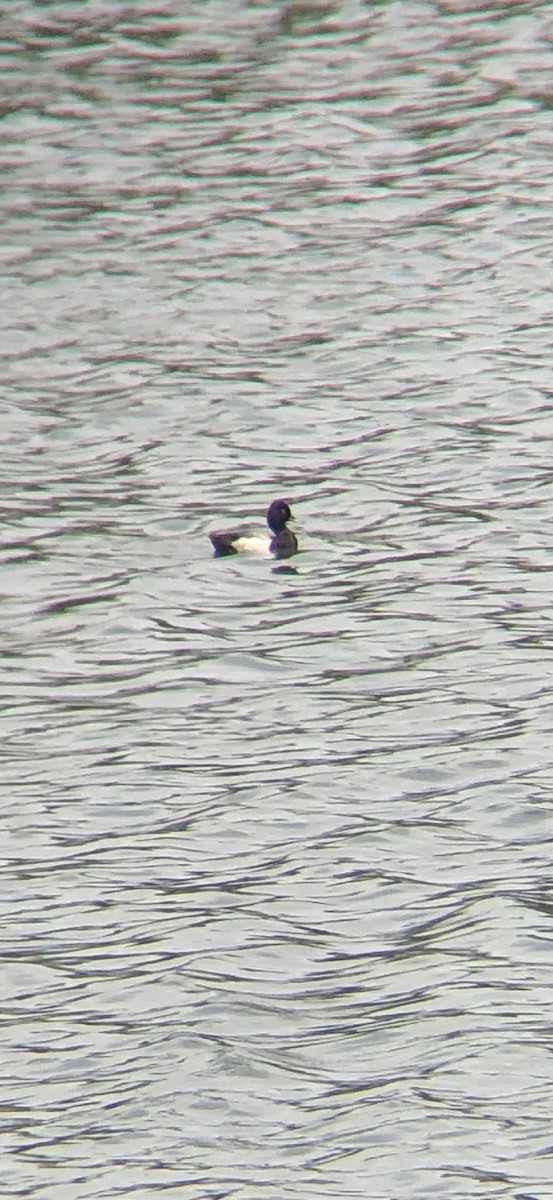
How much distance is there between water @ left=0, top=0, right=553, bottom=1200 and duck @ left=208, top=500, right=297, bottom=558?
168 mm

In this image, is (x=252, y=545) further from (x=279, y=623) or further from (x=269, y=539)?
(x=279, y=623)

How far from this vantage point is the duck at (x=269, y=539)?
16.3 metres

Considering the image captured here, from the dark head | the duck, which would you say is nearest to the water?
the duck

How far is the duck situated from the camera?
16312 millimetres

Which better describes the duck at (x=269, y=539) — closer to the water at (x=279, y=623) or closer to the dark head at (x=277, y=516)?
the dark head at (x=277, y=516)

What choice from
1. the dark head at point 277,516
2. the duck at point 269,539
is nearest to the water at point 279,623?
the duck at point 269,539

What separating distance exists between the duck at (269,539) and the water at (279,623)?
17cm

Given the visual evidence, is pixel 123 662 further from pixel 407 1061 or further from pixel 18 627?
pixel 407 1061

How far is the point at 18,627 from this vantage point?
51.1ft

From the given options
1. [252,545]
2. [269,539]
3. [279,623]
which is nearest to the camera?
[279,623]

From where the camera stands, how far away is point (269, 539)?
16297 mm

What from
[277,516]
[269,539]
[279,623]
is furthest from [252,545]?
[279,623]

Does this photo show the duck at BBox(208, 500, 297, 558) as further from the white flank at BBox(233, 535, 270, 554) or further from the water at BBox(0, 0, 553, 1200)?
the water at BBox(0, 0, 553, 1200)

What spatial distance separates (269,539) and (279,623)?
1.03 m
